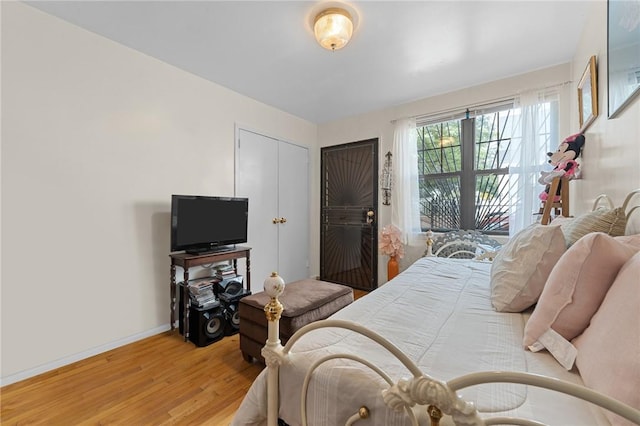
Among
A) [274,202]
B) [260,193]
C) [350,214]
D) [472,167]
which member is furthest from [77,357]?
[472,167]

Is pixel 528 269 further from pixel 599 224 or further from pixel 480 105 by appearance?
pixel 480 105

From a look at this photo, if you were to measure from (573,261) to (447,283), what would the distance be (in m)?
0.86

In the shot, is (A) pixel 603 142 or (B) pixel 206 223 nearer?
Result: (A) pixel 603 142

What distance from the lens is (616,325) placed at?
630 millimetres

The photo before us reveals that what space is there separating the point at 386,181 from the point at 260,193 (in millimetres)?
1646

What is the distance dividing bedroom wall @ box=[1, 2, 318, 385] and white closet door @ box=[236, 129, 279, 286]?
557mm

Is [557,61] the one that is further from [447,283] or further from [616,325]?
[616,325]

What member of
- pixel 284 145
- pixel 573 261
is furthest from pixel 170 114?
pixel 573 261

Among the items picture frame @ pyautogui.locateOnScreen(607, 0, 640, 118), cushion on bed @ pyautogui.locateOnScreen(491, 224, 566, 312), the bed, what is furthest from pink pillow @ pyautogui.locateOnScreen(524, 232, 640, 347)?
picture frame @ pyautogui.locateOnScreen(607, 0, 640, 118)

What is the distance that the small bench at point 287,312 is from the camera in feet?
5.99

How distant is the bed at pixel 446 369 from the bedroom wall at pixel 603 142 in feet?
0.70

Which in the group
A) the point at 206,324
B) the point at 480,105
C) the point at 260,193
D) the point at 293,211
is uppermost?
the point at 480,105

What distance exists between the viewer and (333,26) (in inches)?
70.9

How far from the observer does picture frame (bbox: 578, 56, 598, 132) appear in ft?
5.29
